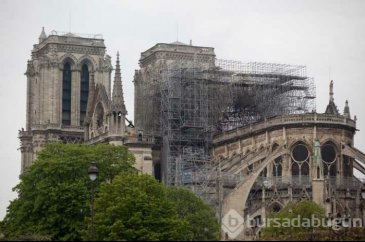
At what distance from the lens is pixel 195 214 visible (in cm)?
9306

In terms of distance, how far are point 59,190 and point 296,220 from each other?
15.5m

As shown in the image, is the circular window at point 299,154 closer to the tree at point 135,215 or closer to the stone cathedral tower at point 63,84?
the stone cathedral tower at point 63,84

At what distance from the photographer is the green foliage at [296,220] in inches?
3273

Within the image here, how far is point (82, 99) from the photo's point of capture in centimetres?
14375

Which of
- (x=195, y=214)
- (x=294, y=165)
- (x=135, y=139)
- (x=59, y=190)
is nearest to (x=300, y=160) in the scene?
(x=294, y=165)

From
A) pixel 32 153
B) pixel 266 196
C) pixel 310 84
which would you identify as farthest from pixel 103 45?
pixel 266 196

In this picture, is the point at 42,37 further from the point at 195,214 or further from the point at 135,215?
the point at 135,215

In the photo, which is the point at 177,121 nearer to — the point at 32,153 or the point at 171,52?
the point at 171,52

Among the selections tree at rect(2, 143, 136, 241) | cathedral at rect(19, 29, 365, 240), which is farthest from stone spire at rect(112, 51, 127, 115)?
tree at rect(2, 143, 136, 241)

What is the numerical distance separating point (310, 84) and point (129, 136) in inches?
717

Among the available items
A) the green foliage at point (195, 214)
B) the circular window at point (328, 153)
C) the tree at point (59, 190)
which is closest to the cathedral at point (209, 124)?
the circular window at point (328, 153)

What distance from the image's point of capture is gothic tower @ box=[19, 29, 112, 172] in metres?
140

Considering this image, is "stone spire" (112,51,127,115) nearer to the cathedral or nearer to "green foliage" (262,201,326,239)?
the cathedral

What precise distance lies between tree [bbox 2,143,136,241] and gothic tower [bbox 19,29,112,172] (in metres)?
37.6
